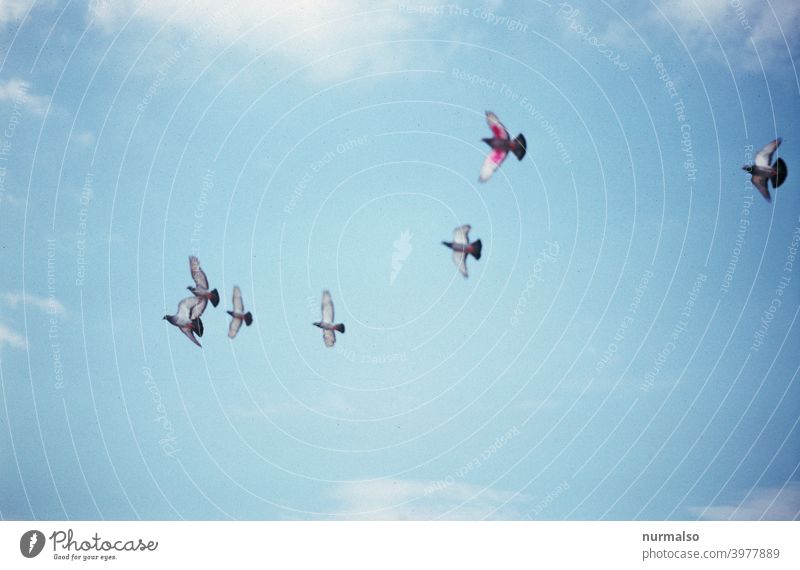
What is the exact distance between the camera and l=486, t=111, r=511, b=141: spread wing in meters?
6.66

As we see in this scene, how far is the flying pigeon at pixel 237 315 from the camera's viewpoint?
662 centimetres

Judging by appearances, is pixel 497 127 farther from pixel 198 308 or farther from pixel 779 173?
pixel 198 308

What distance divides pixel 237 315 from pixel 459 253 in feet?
4.95

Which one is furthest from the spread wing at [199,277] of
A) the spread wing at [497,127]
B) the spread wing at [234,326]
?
the spread wing at [497,127]

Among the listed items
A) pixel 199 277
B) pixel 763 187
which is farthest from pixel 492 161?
pixel 199 277

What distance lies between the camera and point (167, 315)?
6.60 m

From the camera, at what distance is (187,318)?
6598 mm
